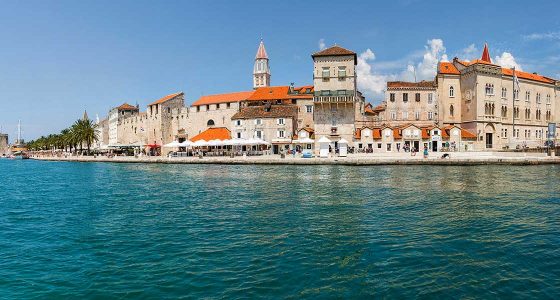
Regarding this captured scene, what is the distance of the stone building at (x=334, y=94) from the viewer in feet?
176

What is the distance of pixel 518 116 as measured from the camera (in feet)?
197

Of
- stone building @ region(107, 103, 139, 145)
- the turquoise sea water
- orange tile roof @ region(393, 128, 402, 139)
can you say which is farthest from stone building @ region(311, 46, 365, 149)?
stone building @ region(107, 103, 139, 145)

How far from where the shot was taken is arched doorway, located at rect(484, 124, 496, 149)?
5597cm

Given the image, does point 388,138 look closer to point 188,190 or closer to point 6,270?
point 188,190

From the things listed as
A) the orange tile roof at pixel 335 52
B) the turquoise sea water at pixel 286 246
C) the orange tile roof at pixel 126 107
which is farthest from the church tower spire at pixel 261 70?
the turquoise sea water at pixel 286 246

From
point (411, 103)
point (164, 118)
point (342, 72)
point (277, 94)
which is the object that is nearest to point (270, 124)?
point (277, 94)

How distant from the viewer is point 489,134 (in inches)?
2224

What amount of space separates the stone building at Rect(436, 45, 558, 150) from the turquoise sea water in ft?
134

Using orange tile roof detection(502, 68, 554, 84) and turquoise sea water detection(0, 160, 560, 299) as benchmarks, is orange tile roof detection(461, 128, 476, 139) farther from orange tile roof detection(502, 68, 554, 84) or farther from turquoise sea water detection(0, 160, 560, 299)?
turquoise sea water detection(0, 160, 560, 299)

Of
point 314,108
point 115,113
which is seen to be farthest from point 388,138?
point 115,113

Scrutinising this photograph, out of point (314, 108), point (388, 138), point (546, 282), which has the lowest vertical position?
point (546, 282)

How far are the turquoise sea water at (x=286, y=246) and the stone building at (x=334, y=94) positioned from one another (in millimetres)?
36140

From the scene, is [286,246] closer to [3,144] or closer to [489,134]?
[489,134]

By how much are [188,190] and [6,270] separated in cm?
1335
